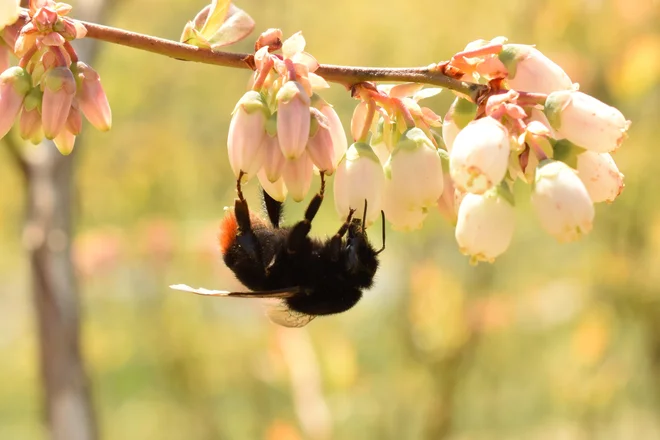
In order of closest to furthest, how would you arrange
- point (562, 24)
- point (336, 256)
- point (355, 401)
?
point (336, 256) < point (562, 24) < point (355, 401)

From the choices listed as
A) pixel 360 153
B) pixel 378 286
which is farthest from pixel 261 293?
pixel 378 286

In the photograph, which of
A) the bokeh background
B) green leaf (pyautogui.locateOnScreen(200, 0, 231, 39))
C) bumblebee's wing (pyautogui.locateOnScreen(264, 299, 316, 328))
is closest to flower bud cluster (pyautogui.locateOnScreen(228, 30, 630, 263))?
green leaf (pyautogui.locateOnScreen(200, 0, 231, 39))

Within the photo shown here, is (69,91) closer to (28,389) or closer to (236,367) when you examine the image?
(236,367)

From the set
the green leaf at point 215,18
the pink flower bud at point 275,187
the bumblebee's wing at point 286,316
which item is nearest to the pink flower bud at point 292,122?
the pink flower bud at point 275,187

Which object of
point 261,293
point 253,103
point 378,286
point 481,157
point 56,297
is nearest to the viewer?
point 481,157

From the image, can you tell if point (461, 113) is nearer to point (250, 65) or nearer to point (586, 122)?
point (586, 122)

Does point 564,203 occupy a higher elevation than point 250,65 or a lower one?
lower

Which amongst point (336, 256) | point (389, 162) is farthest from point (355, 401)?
point (389, 162)

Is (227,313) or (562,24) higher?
(562,24)
